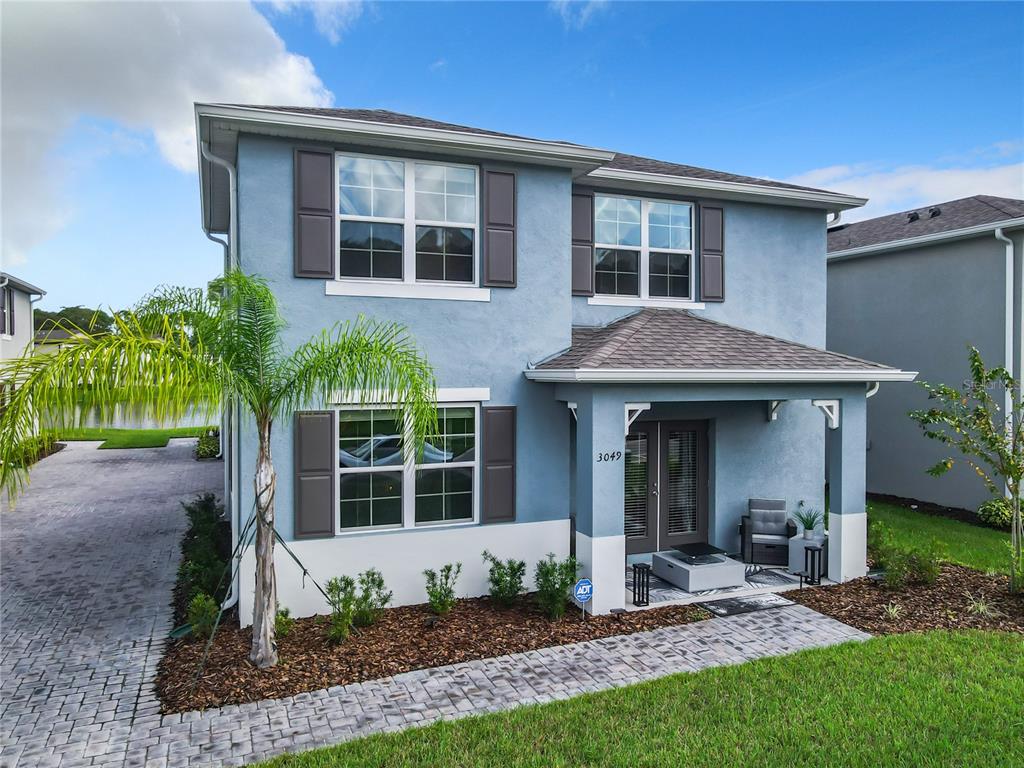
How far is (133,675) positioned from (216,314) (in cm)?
398

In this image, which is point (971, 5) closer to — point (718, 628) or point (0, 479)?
point (718, 628)

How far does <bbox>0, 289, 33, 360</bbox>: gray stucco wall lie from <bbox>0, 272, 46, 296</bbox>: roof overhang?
246 millimetres

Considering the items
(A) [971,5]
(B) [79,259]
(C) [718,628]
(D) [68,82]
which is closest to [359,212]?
(C) [718,628]

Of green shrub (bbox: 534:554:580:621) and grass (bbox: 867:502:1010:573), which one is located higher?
green shrub (bbox: 534:554:580:621)

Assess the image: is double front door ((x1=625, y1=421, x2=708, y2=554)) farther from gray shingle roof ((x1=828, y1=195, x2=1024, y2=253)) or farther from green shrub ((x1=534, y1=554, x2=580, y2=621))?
gray shingle roof ((x1=828, y1=195, x2=1024, y2=253))

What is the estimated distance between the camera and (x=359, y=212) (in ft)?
28.0

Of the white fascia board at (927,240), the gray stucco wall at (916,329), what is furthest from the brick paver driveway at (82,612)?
the white fascia board at (927,240)

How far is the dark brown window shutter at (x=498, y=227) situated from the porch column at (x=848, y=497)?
18.6 ft

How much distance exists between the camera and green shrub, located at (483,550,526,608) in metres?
8.58

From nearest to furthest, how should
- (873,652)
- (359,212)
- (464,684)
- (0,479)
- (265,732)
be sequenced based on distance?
(0,479) → (265,732) → (464,684) → (873,652) → (359,212)

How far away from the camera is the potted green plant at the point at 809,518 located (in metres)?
10.4

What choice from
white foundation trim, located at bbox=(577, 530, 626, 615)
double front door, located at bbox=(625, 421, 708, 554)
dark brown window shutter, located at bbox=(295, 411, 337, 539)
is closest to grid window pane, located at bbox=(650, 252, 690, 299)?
double front door, located at bbox=(625, 421, 708, 554)

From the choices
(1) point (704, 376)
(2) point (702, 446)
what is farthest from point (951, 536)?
(1) point (704, 376)

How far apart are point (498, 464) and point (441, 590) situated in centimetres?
190
